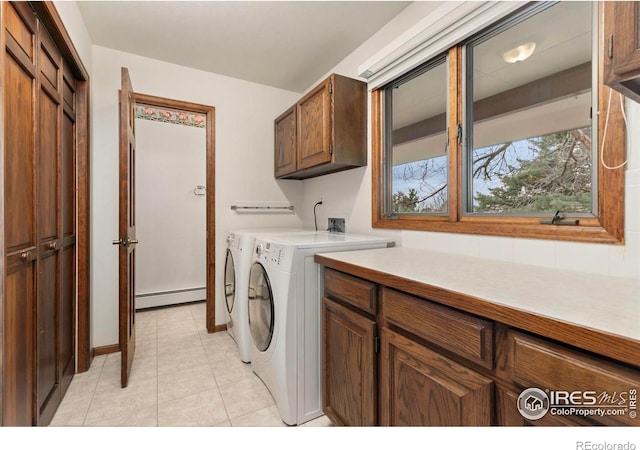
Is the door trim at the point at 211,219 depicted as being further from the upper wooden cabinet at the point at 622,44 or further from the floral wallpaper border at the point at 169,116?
the upper wooden cabinet at the point at 622,44

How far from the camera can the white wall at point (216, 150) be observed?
233 centimetres

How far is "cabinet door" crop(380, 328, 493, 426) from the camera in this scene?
31.8 inches

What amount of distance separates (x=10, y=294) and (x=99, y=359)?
1.49m

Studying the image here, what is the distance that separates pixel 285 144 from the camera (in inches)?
110

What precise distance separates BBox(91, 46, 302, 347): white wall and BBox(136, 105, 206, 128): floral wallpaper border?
673mm

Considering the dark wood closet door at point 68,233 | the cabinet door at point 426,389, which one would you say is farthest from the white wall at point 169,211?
the cabinet door at point 426,389

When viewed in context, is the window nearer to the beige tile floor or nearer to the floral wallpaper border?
the beige tile floor

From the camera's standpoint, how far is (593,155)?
3.65ft

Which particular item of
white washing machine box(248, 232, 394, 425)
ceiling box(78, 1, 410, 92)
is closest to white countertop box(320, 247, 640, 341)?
white washing machine box(248, 232, 394, 425)

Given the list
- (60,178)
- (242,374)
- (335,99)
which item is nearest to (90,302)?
(60,178)

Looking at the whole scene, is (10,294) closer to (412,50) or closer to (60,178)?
(60,178)

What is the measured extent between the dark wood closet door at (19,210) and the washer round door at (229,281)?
125 cm

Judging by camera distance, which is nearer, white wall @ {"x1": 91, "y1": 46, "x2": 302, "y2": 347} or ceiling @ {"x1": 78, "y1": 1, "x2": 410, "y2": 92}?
ceiling @ {"x1": 78, "y1": 1, "x2": 410, "y2": 92}

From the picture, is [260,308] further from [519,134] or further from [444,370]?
[519,134]
